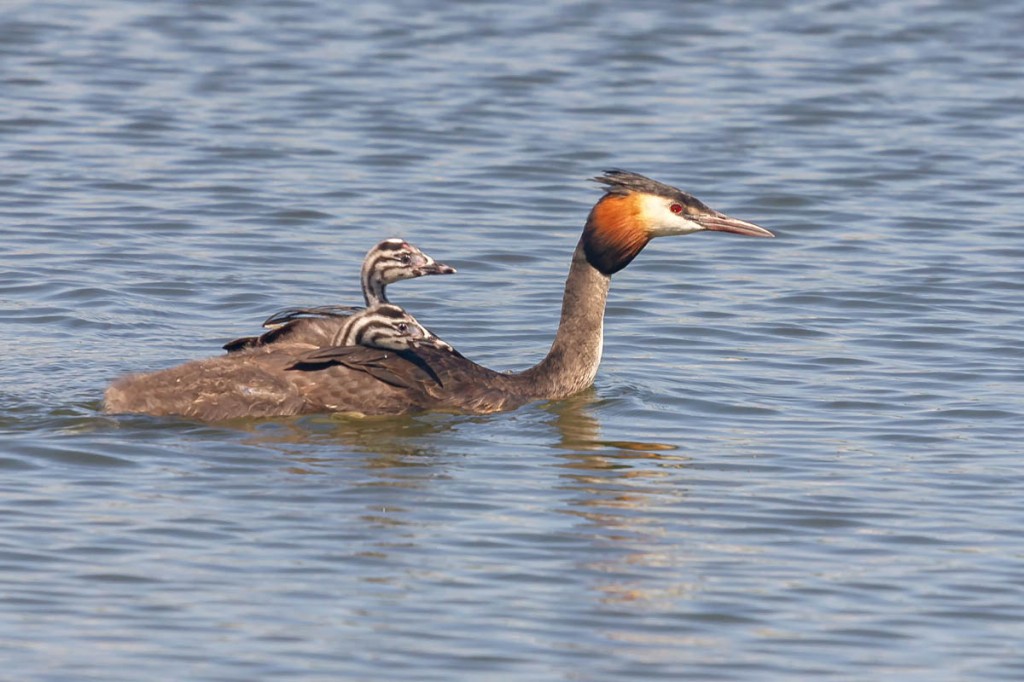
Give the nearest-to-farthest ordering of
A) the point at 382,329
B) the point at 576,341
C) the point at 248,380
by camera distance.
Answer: the point at 248,380 < the point at 382,329 < the point at 576,341

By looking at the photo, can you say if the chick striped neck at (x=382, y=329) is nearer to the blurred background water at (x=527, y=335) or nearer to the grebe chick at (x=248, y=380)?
the grebe chick at (x=248, y=380)

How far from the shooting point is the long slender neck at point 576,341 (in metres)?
11.2

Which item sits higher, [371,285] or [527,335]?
[371,285]

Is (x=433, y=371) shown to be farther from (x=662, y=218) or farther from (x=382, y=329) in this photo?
(x=662, y=218)

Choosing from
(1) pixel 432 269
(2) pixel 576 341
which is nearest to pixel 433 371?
(1) pixel 432 269

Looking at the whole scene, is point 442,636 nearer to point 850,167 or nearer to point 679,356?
point 679,356

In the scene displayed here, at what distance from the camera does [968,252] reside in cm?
1495

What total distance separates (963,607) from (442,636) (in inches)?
86.3

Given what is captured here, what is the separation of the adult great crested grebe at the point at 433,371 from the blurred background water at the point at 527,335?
0.53 ft

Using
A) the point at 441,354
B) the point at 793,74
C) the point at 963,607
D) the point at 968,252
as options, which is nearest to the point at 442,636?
the point at 963,607

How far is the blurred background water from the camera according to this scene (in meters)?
7.71

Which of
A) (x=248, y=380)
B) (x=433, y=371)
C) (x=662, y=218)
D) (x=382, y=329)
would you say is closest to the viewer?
(x=248, y=380)

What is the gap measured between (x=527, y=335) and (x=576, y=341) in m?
1.59

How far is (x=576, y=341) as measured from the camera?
1123 centimetres
